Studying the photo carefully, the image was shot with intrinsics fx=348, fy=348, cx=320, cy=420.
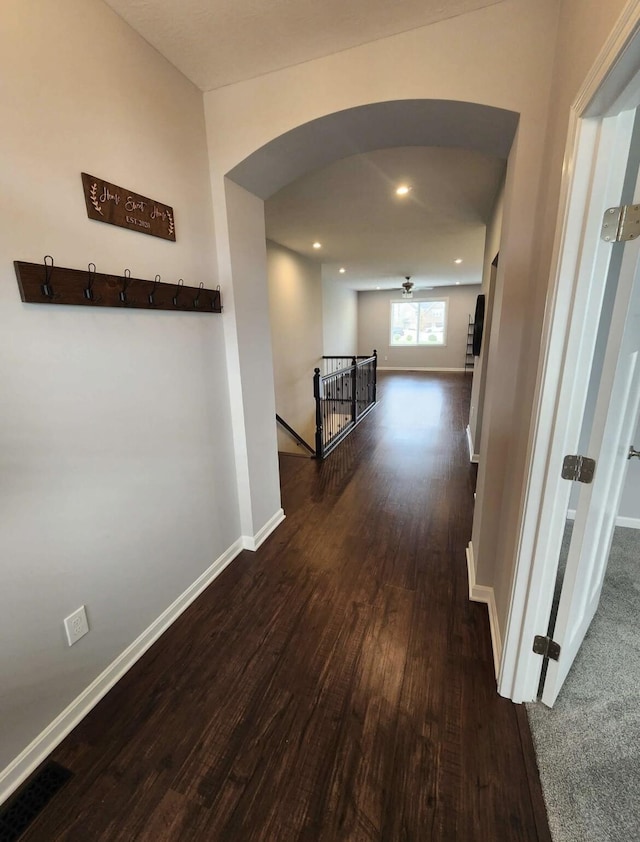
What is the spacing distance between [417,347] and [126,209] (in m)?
10.5

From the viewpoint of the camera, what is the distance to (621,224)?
3.14 ft

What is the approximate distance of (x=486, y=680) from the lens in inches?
58.8

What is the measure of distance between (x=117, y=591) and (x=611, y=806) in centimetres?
191

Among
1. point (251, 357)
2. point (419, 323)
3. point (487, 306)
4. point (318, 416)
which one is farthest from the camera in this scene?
point (419, 323)

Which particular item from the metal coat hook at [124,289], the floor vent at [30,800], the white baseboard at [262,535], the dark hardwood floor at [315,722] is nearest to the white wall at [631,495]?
the dark hardwood floor at [315,722]

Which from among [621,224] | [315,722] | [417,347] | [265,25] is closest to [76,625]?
[315,722]

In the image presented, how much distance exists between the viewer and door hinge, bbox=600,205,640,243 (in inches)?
36.7

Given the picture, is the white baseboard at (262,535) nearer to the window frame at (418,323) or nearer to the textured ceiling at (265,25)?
the textured ceiling at (265,25)

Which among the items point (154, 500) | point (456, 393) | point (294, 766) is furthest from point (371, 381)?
point (294, 766)

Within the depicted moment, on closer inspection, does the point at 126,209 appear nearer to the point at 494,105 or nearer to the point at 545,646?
the point at 494,105

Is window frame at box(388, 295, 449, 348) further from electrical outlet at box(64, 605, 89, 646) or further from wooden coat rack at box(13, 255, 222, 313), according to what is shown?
electrical outlet at box(64, 605, 89, 646)

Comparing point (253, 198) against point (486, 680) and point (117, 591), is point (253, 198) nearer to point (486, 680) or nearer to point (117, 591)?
point (117, 591)

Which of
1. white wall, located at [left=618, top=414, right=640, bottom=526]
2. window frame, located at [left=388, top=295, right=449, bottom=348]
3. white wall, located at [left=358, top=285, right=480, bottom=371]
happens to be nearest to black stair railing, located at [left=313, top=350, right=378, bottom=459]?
white wall, located at [left=618, top=414, right=640, bottom=526]

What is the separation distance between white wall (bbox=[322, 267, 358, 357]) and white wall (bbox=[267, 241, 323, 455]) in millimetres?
1070
